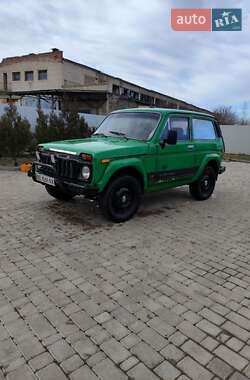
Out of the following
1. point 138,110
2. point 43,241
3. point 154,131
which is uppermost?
point 138,110

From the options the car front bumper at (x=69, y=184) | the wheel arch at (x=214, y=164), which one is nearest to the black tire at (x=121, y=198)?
the car front bumper at (x=69, y=184)

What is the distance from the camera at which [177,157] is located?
632 cm

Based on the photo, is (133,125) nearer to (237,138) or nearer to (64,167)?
(64,167)

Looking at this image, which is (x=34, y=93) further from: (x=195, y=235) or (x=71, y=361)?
(x=71, y=361)

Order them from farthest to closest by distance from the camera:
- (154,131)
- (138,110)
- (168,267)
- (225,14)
Answer: (225,14), (138,110), (154,131), (168,267)

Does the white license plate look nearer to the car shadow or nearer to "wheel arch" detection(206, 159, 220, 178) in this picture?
the car shadow

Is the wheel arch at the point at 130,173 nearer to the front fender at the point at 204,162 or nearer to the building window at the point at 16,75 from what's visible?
the front fender at the point at 204,162

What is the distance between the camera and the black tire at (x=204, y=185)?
7.28 m

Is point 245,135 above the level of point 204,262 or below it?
above

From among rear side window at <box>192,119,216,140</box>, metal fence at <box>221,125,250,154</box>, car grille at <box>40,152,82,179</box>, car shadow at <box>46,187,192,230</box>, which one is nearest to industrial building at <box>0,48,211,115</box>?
metal fence at <box>221,125,250,154</box>

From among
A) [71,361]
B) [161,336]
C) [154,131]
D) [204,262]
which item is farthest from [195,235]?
[71,361]

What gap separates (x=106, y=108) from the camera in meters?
29.0

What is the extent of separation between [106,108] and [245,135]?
13.3 meters

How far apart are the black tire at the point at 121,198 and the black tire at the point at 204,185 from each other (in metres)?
2.18
